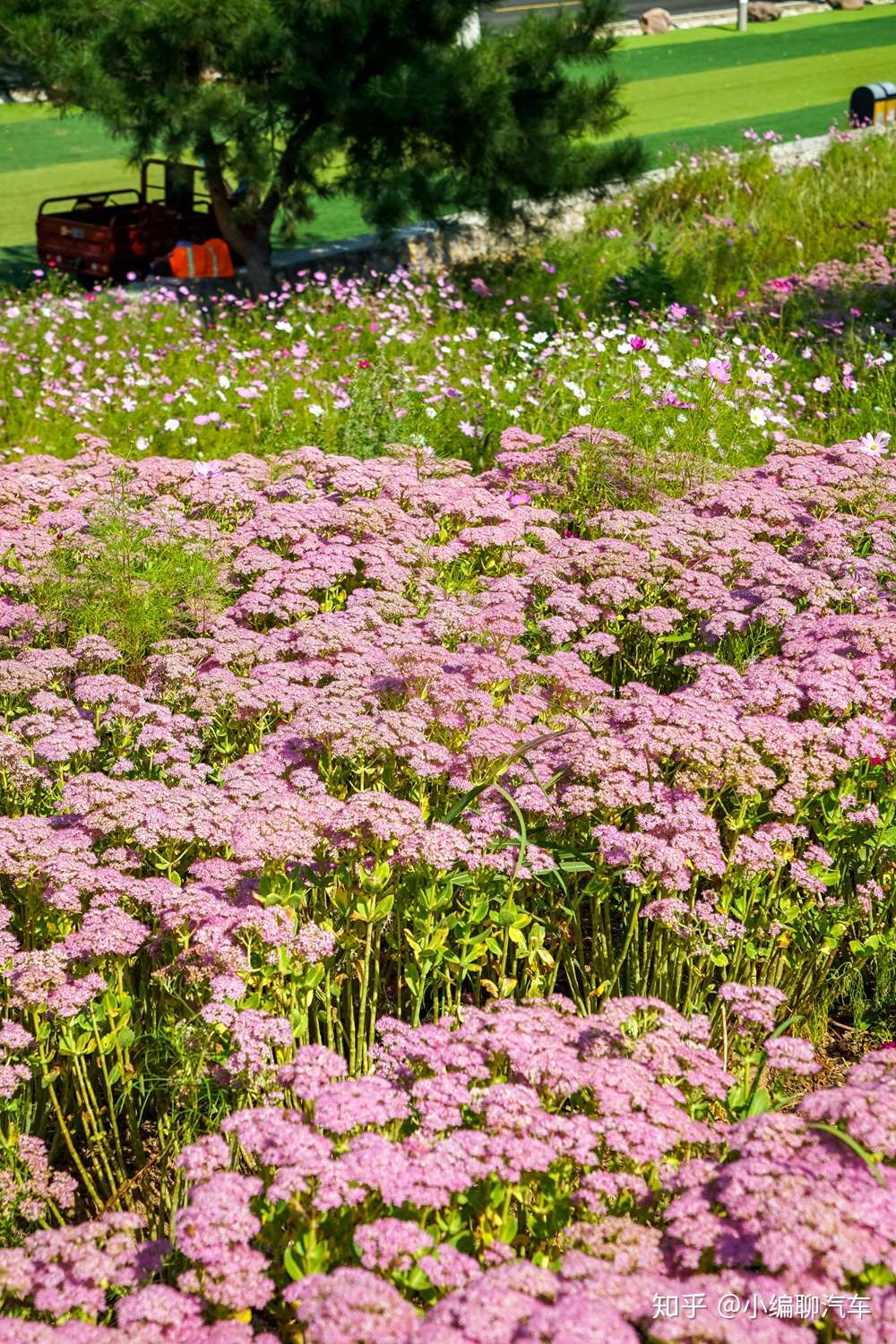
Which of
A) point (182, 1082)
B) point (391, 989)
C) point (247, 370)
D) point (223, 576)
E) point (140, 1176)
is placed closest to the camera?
point (182, 1082)

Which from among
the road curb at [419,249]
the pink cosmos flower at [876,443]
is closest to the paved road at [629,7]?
the road curb at [419,249]

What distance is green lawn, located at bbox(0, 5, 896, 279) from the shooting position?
1644 centimetres

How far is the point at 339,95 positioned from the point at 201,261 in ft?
6.78

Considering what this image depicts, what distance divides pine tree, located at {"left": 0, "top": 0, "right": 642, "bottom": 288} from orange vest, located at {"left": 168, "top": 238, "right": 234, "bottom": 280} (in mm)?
210

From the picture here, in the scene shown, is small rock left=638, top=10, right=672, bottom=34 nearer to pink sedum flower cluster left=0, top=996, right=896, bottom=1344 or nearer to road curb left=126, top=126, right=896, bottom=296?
road curb left=126, top=126, right=896, bottom=296

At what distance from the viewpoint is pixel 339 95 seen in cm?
1029

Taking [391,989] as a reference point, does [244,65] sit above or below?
above

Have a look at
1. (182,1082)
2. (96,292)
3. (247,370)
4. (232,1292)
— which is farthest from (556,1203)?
(96,292)

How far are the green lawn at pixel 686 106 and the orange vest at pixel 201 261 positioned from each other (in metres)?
0.89

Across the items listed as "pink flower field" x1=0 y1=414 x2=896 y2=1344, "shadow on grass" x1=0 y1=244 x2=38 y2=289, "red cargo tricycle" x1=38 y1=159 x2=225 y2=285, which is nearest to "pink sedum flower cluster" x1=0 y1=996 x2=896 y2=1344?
"pink flower field" x1=0 y1=414 x2=896 y2=1344

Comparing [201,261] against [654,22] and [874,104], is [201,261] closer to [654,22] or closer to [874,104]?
[874,104]

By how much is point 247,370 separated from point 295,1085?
677 centimetres

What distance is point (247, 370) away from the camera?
8703 millimetres

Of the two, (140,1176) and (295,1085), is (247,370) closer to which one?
(140,1176)
